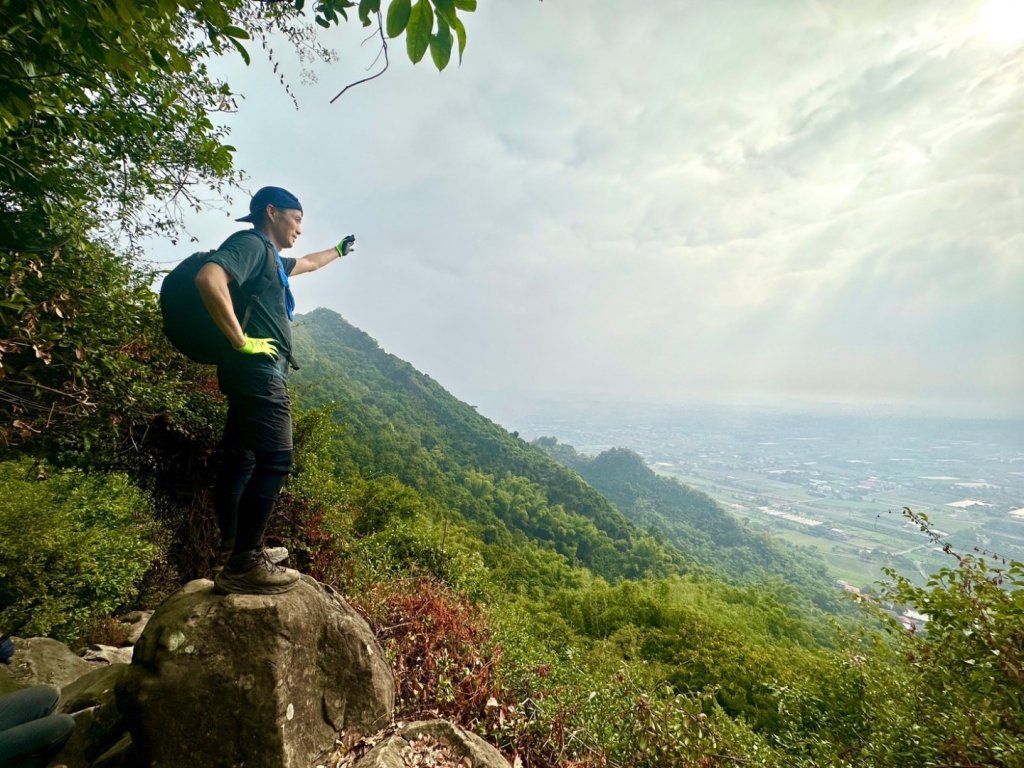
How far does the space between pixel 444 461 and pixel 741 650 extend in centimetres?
5209

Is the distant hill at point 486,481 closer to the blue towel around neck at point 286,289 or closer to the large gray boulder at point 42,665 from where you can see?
the large gray boulder at point 42,665

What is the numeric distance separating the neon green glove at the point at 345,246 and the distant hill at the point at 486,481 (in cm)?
2363

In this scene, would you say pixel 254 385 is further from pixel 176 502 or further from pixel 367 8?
pixel 176 502

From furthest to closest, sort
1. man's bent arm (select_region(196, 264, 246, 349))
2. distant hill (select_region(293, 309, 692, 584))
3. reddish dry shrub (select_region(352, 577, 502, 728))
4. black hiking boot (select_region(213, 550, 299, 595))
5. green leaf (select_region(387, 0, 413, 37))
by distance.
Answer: distant hill (select_region(293, 309, 692, 584)), reddish dry shrub (select_region(352, 577, 502, 728)), black hiking boot (select_region(213, 550, 299, 595)), man's bent arm (select_region(196, 264, 246, 349)), green leaf (select_region(387, 0, 413, 37))

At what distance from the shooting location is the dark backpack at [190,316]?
7.72 ft

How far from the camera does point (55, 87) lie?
8.61 ft

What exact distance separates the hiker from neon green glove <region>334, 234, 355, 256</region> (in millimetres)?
3827

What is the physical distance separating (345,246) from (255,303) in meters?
1.46

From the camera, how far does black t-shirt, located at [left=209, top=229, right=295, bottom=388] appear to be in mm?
2400

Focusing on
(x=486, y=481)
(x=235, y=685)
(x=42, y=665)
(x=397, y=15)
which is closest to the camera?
(x=397, y=15)

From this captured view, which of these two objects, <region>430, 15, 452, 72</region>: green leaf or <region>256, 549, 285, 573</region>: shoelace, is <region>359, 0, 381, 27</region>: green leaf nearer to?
<region>430, 15, 452, 72</region>: green leaf

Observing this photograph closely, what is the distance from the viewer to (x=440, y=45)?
1422 millimetres

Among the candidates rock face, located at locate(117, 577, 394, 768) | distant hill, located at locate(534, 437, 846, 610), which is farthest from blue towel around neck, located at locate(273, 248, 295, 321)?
distant hill, located at locate(534, 437, 846, 610)

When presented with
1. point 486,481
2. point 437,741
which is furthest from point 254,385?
point 486,481
